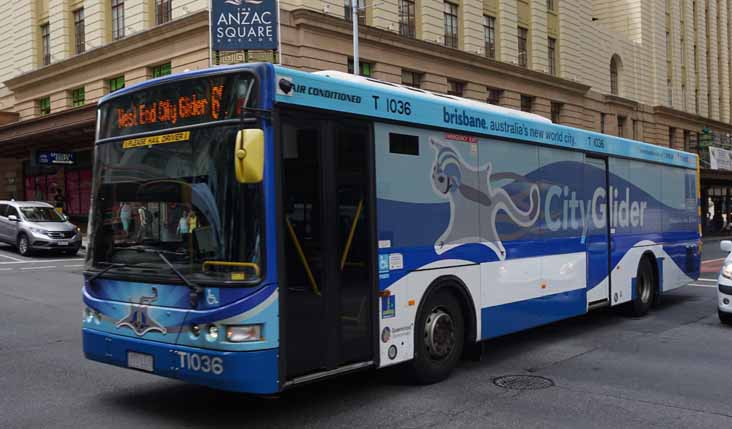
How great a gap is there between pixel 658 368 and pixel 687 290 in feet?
29.2

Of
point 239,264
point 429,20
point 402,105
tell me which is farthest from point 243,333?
point 429,20

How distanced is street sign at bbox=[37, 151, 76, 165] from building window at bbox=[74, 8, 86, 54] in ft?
18.4

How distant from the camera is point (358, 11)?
29.8 metres

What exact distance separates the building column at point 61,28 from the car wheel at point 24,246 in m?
14.9

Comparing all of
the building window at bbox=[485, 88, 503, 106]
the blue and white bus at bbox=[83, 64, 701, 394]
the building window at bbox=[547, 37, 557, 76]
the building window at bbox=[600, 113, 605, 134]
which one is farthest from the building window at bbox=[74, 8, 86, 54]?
the blue and white bus at bbox=[83, 64, 701, 394]

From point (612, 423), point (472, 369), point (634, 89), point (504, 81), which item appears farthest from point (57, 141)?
point (634, 89)

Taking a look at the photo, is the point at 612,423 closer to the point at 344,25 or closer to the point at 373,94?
the point at 373,94

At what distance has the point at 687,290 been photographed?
16.1 m

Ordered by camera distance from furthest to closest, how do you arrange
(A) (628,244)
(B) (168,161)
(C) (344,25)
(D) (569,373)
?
(C) (344,25) → (A) (628,244) → (D) (569,373) → (B) (168,161)

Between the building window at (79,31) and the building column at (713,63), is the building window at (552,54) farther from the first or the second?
the building column at (713,63)

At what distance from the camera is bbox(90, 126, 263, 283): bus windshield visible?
5.57 m

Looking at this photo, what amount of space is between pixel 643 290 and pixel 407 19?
22.6 m

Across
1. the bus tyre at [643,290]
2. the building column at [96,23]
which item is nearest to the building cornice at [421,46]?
the building column at [96,23]

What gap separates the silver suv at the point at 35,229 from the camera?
945 inches
